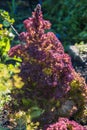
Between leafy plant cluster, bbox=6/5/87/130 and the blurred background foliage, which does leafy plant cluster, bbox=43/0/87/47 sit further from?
leafy plant cluster, bbox=6/5/87/130

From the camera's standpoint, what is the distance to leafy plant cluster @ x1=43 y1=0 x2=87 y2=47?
7.68 meters

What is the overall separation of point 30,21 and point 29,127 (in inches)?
35.8

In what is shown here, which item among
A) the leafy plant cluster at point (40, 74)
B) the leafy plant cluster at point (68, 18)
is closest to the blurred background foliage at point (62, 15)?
the leafy plant cluster at point (68, 18)

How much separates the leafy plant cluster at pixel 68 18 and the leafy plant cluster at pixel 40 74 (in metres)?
3.53

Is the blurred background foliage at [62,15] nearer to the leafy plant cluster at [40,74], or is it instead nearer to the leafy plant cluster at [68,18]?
the leafy plant cluster at [68,18]

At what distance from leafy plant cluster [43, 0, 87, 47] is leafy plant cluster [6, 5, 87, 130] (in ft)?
11.6

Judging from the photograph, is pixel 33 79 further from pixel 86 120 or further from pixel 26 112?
pixel 86 120

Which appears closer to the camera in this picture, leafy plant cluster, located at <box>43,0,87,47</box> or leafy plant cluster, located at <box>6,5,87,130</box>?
leafy plant cluster, located at <box>6,5,87,130</box>

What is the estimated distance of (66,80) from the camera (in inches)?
150

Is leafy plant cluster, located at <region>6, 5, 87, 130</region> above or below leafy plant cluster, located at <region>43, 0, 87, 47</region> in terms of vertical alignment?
below

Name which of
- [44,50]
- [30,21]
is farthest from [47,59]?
[30,21]

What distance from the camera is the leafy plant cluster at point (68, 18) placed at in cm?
768

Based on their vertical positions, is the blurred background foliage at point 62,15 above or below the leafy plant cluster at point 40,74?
above

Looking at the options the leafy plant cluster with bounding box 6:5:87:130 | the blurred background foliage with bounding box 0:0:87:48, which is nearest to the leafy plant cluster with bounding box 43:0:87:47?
the blurred background foliage with bounding box 0:0:87:48
